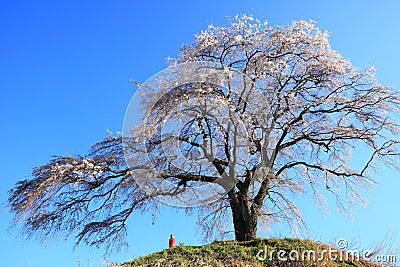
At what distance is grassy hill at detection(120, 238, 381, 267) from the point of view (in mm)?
7792

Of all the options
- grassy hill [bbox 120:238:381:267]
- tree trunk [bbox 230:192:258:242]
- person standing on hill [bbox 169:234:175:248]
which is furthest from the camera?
tree trunk [bbox 230:192:258:242]

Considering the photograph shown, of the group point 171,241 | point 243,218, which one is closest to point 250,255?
point 171,241

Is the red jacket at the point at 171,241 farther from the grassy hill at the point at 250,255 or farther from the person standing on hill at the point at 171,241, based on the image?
the grassy hill at the point at 250,255

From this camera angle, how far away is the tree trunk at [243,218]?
1003cm

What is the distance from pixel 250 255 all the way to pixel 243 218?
6.71ft

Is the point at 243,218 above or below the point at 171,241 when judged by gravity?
above

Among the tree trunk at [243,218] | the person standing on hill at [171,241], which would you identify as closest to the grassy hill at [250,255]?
the person standing on hill at [171,241]

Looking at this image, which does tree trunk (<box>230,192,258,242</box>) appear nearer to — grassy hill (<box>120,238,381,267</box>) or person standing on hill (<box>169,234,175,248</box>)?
grassy hill (<box>120,238,381,267</box>)

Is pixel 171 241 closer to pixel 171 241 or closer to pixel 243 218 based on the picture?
pixel 171 241

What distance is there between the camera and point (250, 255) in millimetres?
8188

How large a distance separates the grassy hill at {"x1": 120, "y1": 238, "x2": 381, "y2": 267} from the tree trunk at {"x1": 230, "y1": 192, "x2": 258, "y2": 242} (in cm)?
92

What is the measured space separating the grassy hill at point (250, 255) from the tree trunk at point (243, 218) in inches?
36.3

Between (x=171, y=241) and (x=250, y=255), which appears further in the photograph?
(x=171, y=241)

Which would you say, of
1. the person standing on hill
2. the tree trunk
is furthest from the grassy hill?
the tree trunk
